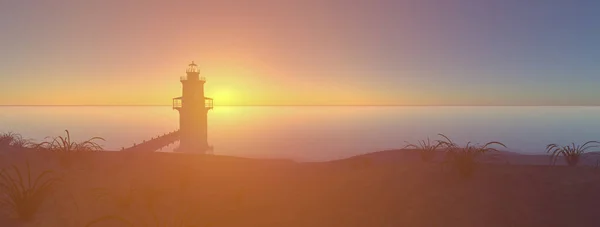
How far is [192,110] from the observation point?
36.8m

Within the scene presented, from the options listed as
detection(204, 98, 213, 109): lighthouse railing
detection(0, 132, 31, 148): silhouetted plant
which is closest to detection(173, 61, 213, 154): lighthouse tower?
detection(204, 98, 213, 109): lighthouse railing

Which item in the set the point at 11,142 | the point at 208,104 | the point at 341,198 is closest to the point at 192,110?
the point at 208,104

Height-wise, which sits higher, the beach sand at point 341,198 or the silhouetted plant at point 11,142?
the silhouetted plant at point 11,142

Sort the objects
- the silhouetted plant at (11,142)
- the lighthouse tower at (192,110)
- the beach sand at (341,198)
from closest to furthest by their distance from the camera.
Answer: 1. the beach sand at (341,198)
2. the silhouetted plant at (11,142)
3. the lighthouse tower at (192,110)

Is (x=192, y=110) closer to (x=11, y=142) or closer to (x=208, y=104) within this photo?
(x=208, y=104)

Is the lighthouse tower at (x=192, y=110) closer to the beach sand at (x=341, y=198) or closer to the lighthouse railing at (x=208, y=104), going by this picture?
the lighthouse railing at (x=208, y=104)

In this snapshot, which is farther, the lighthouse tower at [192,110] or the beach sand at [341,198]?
the lighthouse tower at [192,110]

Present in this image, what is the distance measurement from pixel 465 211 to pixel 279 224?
3.26 meters

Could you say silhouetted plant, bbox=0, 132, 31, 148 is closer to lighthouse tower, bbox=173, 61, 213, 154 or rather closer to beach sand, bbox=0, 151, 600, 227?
beach sand, bbox=0, 151, 600, 227

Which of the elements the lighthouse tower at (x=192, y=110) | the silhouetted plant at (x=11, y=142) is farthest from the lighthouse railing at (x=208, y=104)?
the silhouetted plant at (x=11, y=142)

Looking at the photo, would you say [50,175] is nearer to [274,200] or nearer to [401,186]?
[274,200]

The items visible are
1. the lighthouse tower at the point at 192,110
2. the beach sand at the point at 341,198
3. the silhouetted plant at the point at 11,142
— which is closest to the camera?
the beach sand at the point at 341,198

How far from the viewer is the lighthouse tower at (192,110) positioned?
119 feet

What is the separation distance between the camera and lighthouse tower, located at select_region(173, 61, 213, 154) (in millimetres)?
36406
